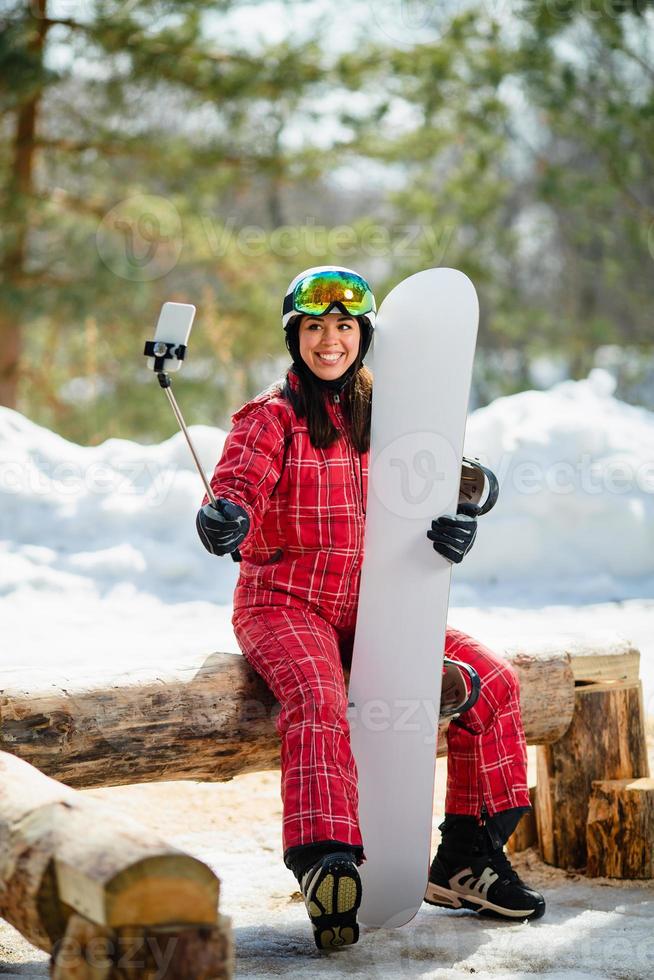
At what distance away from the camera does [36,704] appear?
2.31 meters

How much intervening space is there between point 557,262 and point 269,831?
53.6ft

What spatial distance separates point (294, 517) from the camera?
8.41 feet

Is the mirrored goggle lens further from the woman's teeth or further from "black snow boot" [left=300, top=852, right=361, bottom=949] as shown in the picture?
"black snow boot" [left=300, top=852, right=361, bottom=949]

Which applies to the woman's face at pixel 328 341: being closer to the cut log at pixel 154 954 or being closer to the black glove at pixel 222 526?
the black glove at pixel 222 526

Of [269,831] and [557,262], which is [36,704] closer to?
[269,831]

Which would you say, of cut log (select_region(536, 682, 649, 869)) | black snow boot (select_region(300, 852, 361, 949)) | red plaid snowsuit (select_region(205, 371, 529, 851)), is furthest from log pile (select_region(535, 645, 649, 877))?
black snow boot (select_region(300, 852, 361, 949))

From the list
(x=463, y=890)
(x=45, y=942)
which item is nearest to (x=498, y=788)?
(x=463, y=890)

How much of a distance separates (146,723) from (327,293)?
110cm

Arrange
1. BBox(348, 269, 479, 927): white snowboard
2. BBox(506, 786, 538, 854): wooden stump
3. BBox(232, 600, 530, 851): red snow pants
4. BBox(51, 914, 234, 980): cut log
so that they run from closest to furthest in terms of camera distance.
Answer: BBox(51, 914, 234, 980): cut log < BBox(232, 600, 530, 851): red snow pants < BBox(348, 269, 479, 927): white snowboard < BBox(506, 786, 538, 854): wooden stump

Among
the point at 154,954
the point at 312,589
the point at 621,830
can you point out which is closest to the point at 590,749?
the point at 621,830

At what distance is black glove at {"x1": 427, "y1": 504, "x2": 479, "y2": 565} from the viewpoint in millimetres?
2561

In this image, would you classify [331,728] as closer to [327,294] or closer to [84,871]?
[84,871]

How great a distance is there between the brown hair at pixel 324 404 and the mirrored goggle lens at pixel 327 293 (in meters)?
0.06

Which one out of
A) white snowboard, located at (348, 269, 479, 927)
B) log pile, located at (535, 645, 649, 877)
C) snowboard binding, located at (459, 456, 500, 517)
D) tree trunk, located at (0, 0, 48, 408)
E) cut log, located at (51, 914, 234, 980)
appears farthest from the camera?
tree trunk, located at (0, 0, 48, 408)
